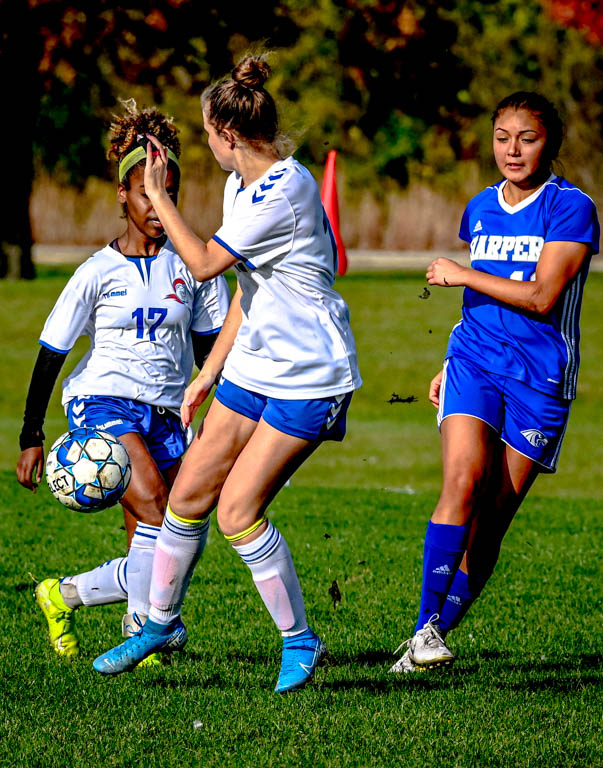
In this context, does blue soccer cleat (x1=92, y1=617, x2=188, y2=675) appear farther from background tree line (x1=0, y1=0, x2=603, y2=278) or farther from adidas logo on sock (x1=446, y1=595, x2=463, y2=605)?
background tree line (x1=0, y1=0, x2=603, y2=278)

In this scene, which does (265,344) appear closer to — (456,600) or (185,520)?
(185,520)

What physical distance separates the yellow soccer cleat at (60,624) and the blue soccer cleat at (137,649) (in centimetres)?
52

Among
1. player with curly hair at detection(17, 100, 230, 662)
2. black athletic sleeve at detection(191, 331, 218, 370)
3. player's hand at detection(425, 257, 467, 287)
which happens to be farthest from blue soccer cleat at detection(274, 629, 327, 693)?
black athletic sleeve at detection(191, 331, 218, 370)

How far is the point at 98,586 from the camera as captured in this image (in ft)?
19.0

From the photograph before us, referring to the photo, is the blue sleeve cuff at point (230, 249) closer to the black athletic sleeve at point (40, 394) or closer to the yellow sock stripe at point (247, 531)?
the yellow sock stripe at point (247, 531)

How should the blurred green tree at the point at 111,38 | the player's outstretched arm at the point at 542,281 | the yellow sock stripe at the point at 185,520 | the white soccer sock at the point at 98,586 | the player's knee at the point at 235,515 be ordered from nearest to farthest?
the player's knee at the point at 235,515 → the yellow sock stripe at the point at 185,520 → the player's outstretched arm at the point at 542,281 → the white soccer sock at the point at 98,586 → the blurred green tree at the point at 111,38

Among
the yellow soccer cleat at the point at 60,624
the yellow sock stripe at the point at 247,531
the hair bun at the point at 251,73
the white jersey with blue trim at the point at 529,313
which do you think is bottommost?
the yellow soccer cleat at the point at 60,624

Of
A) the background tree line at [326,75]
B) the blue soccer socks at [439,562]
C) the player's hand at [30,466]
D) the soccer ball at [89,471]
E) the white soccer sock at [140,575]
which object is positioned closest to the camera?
the soccer ball at [89,471]

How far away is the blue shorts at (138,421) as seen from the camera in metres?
5.72

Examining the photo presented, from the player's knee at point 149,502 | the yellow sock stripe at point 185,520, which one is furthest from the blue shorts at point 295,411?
the player's knee at point 149,502

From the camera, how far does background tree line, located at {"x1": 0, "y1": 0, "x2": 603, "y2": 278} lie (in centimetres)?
1509

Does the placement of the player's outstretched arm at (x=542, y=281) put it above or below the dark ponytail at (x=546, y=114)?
below

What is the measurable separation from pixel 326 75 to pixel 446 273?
28.9m

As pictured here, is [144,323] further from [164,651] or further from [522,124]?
[522,124]
